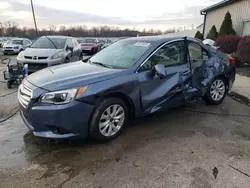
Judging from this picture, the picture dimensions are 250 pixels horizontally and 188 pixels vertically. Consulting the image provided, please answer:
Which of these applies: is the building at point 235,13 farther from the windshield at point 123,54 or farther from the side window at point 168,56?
the windshield at point 123,54

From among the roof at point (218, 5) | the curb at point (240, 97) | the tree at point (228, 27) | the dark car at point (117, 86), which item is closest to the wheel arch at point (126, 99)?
the dark car at point (117, 86)

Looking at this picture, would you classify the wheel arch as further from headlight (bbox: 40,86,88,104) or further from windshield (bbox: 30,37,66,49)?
windshield (bbox: 30,37,66,49)

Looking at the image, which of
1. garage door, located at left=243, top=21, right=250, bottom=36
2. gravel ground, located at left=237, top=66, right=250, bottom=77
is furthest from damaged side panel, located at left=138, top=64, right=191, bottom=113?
garage door, located at left=243, top=21, right=250, bottom=36

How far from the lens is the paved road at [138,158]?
8.87 feet

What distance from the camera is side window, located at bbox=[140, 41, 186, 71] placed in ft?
12.9

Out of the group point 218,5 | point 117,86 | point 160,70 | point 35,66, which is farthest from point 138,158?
point 218,5

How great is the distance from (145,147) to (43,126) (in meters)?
1.48

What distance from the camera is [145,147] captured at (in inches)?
136

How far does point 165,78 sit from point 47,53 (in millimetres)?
5790

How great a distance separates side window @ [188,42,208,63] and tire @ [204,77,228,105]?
0.62 m

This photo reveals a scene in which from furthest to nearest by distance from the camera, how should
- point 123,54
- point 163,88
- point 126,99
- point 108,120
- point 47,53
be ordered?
1. point 47,53
2. point 123,54
3. point 163,88
4. point 126,99
5. point 108,120

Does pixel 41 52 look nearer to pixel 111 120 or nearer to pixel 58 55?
pixel 58 55

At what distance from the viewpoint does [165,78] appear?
160 inches

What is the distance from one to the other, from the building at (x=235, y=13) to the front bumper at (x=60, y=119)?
13.6m
